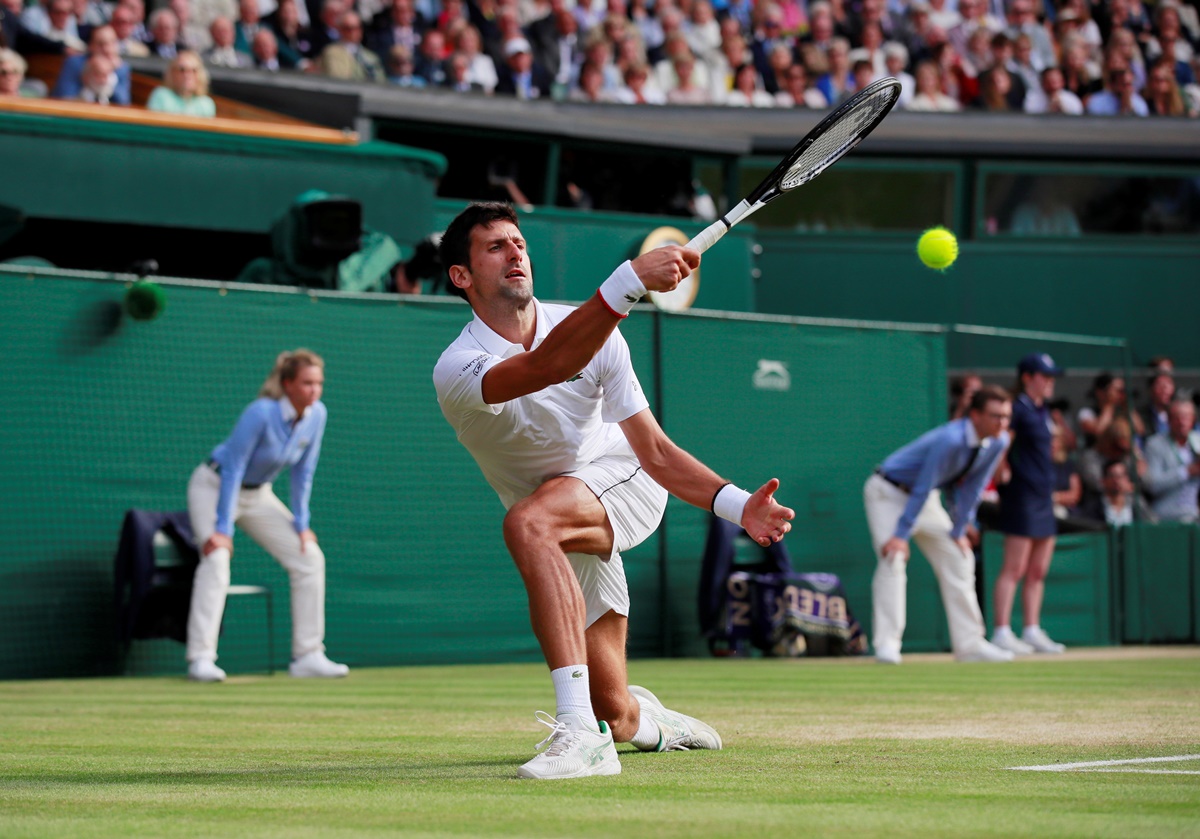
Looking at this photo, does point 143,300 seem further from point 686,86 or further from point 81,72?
point 686,86

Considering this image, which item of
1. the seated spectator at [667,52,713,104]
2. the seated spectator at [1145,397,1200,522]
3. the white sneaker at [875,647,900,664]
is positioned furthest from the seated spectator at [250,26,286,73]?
the seated spectator at [1145,397,1200,522]

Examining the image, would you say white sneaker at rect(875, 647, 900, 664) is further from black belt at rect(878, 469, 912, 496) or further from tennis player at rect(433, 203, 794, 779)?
tennis player at rect(433, 203, 794, 779)

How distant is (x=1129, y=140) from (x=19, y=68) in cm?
1338

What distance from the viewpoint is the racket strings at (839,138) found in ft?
18.6

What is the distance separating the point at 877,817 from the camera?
153 inches

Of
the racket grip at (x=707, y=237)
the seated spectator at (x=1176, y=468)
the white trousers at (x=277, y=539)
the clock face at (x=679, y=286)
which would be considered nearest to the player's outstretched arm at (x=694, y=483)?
the racket grip at (x=707, y=237)

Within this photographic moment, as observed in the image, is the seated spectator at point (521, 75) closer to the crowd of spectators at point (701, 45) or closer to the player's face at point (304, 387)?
the crowd of spectators at point (701, 45)

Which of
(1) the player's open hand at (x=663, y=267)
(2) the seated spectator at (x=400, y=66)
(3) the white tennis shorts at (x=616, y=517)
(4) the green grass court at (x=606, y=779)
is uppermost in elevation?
(2) the seated spectator at (x=400, y=66)

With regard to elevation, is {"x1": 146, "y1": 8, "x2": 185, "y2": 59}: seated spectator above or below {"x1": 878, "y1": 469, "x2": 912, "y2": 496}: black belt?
above

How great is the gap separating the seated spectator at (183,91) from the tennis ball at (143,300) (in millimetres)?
2530

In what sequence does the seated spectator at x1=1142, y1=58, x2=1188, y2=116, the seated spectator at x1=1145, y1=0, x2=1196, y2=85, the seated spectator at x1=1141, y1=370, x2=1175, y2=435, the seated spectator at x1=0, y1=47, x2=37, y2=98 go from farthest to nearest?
the seated spectator at x1=1145, y1=0, x2=1196, y2=85
the seated spectator at x1=1142, y1=58, x2=1188, y2=116
the seated spectator at x1=1141, y1=370, x2=1175, y2=435
the seated spectator at x1=0, y1=47, x2=37, y2=98

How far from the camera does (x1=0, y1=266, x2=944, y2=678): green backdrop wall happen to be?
1108cm

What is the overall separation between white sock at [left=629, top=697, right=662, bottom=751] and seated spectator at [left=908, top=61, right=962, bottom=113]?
613 inches

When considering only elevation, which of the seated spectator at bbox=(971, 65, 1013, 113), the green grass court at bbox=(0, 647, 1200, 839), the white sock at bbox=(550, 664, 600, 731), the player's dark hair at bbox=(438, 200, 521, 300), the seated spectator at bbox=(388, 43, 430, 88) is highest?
the seated spectator at bbox=(971, 65, 1013, 113)
